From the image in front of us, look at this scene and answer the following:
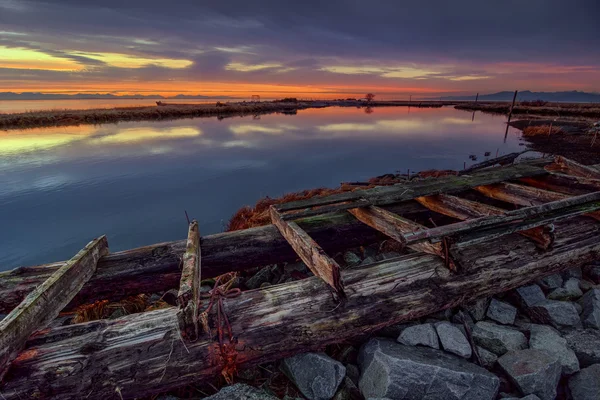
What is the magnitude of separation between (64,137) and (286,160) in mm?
24594

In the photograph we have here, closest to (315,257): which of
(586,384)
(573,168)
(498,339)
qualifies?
(498,339)

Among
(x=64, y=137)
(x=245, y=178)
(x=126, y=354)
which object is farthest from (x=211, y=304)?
(x=64, y=137)

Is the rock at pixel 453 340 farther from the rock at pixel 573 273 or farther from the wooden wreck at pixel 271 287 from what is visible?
the rock at pixel 573 273

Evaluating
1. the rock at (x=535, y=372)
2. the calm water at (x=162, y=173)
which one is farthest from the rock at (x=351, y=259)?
the calm water at (x=162, y=173)

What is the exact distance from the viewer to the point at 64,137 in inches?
1222

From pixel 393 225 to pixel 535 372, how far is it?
2146 mm

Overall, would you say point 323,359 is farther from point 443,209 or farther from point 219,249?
point 443,209

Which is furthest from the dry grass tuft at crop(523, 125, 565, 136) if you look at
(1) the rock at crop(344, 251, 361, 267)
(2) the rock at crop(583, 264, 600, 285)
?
(1) the rock at crop(344, 251, 361, 267)

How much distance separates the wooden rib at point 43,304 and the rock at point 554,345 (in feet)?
17.2

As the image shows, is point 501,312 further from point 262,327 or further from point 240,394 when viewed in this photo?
point 240,394

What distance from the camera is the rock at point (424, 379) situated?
2916 millimetres

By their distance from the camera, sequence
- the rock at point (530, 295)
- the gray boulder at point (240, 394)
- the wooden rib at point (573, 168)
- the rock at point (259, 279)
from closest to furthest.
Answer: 1. the gray boulder at point (240, 394)
2. the rock at point (530, 295)
3. the rock at point (259, 279)
4. the wooden rib at point (573, 168)

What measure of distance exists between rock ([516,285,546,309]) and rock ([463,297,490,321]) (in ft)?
1.83

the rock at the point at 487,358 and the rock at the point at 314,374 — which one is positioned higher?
the rock at the point at 314,374
